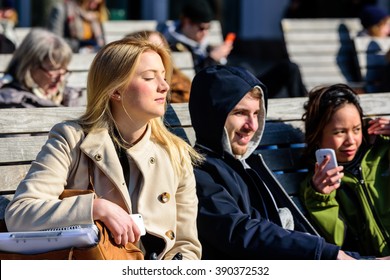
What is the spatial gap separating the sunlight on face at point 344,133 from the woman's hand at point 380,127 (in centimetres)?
13

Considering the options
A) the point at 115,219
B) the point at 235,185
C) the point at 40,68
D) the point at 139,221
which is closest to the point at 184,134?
the point at 235,185

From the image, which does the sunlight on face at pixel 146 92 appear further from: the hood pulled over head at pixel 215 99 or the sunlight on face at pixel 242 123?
the sunlight on face at pixel 242 123

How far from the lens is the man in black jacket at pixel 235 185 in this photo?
4.14 meters

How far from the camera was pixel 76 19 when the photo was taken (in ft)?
37.1

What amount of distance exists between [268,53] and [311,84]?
7642 millimetres

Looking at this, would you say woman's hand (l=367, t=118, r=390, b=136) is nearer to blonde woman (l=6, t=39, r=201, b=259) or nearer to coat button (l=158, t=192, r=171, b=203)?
blonde woman (l=6, t=39, r=201, b=259)

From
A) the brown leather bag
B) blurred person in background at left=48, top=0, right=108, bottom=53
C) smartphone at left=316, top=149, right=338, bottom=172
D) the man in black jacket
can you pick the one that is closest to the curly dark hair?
smartphone at left=316, top=149, right=338, bottom=172

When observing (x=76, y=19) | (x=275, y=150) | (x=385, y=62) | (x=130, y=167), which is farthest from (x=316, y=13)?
(x=130, y=167)

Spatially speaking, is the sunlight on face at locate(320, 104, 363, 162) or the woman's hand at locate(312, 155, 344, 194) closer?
the woman's hand at locate(312, 155, 344, 194)

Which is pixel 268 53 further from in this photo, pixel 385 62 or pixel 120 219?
pixel 120 219

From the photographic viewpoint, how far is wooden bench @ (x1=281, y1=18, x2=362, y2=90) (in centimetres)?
995

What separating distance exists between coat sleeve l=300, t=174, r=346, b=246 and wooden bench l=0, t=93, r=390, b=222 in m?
0.10

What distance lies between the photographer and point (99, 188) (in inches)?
154

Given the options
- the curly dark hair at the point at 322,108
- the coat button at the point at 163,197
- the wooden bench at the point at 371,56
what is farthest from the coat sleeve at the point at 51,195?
the wooden bench at the point at 371,56
